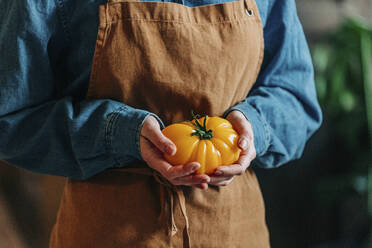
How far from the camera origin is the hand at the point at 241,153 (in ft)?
1.89

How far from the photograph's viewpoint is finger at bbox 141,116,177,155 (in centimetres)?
54

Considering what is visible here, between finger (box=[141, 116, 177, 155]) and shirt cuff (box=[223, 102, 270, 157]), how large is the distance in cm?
18

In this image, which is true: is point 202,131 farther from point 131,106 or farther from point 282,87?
point 282,87

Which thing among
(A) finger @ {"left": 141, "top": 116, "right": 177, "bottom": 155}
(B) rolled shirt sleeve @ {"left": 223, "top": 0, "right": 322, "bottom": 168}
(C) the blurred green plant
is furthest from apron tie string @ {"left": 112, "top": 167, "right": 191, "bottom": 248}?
(C) the blurred green plant

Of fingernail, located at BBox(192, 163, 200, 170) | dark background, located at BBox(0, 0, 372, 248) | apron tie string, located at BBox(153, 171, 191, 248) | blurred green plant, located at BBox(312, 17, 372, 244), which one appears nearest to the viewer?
fingernail, located at BBox(192, 163, 200, 170)

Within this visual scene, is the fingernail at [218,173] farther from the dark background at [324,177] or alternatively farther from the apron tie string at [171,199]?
the dark background at [324,177]

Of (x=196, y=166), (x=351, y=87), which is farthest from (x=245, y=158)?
(x=351, y=87)

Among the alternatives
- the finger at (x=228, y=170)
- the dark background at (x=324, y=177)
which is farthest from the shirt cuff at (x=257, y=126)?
the dark background at (x=324, y=177)

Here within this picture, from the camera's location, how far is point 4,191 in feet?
3.86

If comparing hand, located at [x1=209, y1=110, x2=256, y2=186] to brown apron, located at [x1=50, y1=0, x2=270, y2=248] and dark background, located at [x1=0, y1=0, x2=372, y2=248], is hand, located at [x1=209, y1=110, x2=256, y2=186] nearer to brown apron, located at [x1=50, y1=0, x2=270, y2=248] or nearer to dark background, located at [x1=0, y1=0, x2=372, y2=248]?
brown apron, located at [x1=50, y1=0, x2=270, y2=248]

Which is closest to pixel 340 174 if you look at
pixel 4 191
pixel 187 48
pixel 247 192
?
pixel 247 192

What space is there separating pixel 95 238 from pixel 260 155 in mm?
387

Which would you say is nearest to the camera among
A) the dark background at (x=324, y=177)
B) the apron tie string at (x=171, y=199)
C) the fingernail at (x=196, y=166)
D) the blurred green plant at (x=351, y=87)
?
the fingernail at (x=196, y=166)

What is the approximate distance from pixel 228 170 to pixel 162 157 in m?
0.12
